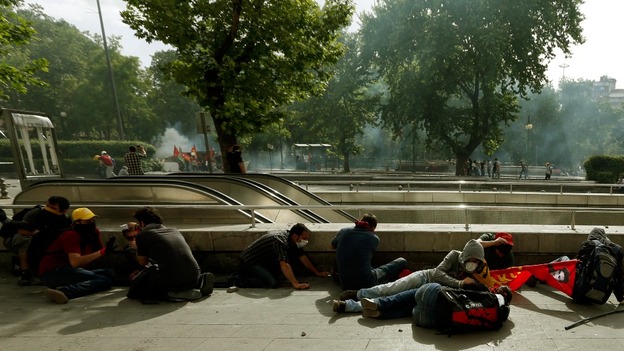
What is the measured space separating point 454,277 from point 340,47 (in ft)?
32.3

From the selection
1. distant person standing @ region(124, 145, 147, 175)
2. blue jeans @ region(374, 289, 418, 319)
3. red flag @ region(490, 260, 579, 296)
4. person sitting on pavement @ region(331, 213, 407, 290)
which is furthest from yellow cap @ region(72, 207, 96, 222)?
distant person standing @ region(124, 145, 147, 175)

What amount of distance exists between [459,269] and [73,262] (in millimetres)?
4879

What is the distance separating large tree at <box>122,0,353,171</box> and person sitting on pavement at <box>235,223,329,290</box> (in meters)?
5.73

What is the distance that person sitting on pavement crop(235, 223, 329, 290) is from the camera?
537cm

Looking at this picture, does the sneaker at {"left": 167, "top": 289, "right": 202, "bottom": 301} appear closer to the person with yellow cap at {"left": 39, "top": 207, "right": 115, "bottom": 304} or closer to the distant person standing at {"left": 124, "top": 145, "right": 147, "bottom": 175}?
the person with yellow cap at {"left": 39, "top": 207, "right": 115, "bottom": 304}

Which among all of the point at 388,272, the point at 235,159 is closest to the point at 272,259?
the point at 388,272

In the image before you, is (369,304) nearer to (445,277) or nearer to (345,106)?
(445,277)

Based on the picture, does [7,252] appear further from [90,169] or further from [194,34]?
[90,169]

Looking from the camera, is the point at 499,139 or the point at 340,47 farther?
the point at 499,139

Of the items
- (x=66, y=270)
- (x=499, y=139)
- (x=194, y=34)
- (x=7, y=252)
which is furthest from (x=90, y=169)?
(x=499, y=139)

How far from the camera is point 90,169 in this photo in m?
28.6

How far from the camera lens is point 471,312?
375 centimetres

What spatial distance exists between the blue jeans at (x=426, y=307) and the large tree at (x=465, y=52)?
2068 cm

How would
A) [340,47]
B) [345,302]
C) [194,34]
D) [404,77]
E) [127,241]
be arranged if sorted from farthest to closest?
[404,77] < [340,47] < [194,34] < [127,241] < [345,302]
